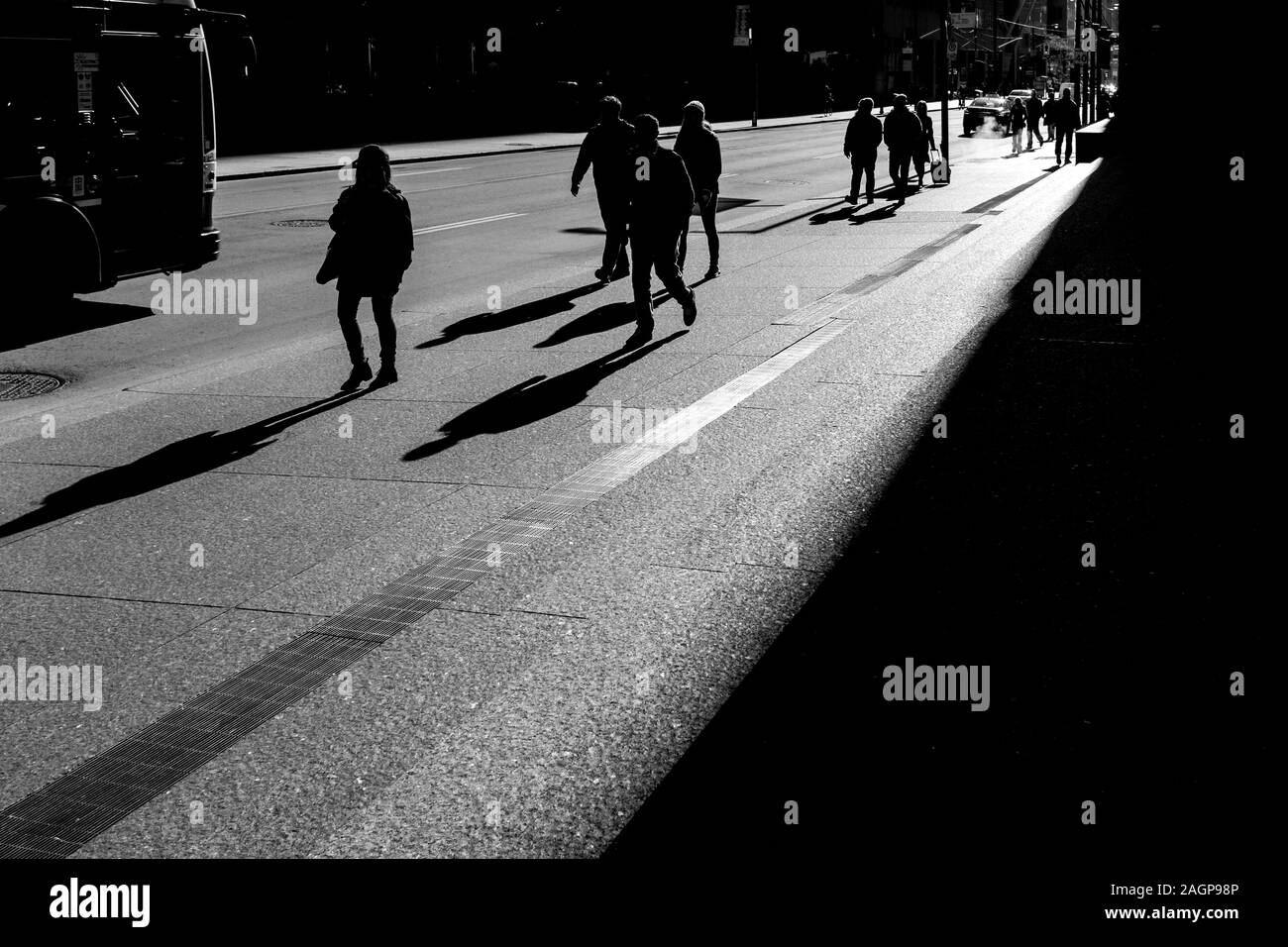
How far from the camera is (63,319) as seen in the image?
13500 mm

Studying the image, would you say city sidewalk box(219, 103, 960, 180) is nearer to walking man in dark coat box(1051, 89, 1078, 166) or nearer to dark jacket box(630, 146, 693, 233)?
walking man in dark coat box(1051, 89, 1078, 166)

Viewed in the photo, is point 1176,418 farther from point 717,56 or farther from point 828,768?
point 717,56

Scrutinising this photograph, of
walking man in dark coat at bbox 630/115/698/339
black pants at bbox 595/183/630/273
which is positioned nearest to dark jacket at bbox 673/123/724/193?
black pants at bbox 595/183/630/273

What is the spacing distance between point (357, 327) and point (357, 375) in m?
0.37

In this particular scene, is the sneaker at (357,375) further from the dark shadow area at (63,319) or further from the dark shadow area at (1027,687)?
the dark shadow area at (1027,687)

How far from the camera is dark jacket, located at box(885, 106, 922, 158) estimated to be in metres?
25.4

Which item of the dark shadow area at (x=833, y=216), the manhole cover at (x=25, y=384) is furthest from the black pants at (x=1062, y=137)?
the manhole cover at (x=25, y=384)

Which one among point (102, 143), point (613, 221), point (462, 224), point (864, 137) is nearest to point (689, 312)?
point (613, 221)

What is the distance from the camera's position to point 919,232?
20.0m

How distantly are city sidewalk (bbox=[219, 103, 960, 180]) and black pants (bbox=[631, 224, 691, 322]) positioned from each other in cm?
2041

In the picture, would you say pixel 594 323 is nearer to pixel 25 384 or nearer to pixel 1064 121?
pixel 25 384

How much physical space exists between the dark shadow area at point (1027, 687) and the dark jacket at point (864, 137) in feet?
50.9

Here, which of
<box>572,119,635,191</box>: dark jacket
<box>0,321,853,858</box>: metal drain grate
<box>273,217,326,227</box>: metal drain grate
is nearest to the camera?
<box>0,321,853,858</box>: metal drain grate
